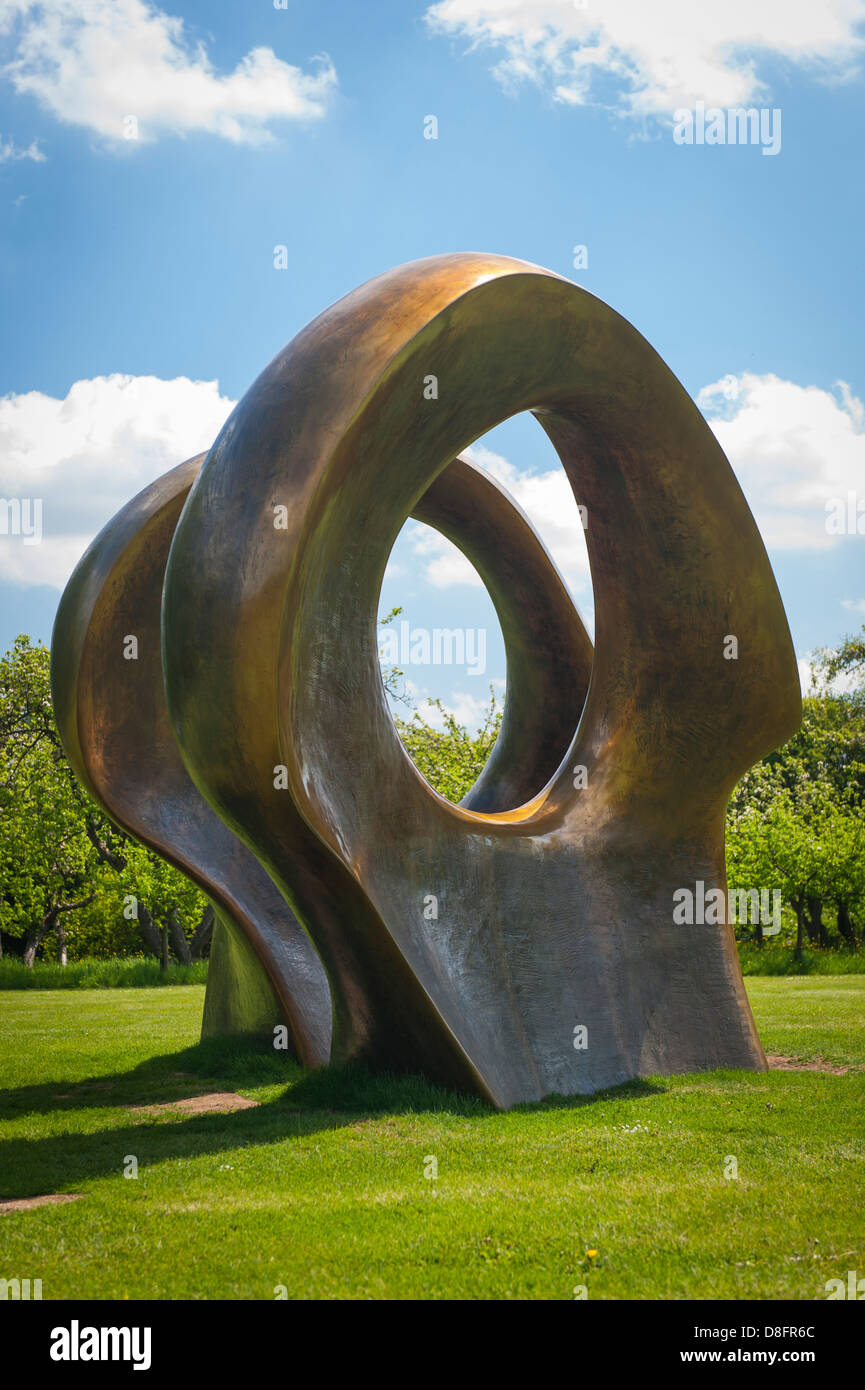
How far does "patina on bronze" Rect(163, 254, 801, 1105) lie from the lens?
8.23 m

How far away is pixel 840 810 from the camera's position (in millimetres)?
37219

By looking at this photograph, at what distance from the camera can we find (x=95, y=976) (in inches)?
1154

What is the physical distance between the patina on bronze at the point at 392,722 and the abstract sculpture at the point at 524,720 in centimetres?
3

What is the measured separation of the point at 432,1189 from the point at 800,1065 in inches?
253

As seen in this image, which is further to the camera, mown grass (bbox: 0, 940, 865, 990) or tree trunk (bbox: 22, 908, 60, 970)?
tree trunk (bbox: 22, 908, 60, 970)

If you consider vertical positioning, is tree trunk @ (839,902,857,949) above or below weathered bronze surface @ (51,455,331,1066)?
below

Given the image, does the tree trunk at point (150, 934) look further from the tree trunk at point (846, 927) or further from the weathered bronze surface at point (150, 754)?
the weathered bronze surface at point (150, 754)

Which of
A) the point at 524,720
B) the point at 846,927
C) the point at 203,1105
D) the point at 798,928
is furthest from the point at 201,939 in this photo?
the point at 203,1105

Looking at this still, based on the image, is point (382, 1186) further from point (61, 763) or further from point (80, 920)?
point (80, 920)

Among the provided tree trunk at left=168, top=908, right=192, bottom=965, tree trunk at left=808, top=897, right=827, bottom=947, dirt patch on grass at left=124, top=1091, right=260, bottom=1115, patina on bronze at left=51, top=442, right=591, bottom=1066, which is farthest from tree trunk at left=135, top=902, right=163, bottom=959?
dirt patch on grass at left=124, top=1091, right=260, bottom=1115

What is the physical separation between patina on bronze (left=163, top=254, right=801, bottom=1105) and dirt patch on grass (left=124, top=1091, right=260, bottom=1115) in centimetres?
129

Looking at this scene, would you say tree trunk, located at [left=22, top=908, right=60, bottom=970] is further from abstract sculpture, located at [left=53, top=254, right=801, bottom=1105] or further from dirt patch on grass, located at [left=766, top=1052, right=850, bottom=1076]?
dirt patch on grass, located at [left=766, top=1052, right=850, bottom=1076]
